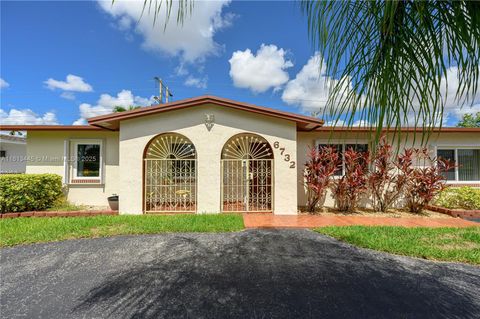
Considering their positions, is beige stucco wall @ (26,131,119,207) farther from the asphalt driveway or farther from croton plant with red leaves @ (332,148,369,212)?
croton plant with red leaves @ (332,148,369,212)

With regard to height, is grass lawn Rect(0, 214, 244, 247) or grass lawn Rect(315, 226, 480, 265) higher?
grass lawn Rect(0, 214, 244, 247)

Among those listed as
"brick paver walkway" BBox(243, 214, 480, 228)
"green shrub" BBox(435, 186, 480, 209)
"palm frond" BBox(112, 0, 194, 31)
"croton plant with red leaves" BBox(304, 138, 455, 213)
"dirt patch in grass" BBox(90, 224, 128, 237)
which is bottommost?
"brick paver walkway" BBox(243, 214, 480, 228)

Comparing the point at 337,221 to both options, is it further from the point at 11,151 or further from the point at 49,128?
→ the point at 11,151

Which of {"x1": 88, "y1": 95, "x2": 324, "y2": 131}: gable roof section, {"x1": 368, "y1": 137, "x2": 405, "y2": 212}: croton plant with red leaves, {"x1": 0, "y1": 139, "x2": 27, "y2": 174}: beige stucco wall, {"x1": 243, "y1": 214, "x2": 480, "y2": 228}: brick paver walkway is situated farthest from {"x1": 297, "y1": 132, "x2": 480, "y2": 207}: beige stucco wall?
{"x1": 0, "y1": 139, "x2": 27, "y2": 174}: beige stucco wall

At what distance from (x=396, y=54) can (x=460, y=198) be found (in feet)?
39.3

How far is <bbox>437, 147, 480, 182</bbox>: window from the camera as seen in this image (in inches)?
424

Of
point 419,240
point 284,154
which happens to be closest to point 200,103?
point 284,154

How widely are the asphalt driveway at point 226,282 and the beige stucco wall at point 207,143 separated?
3.00 m

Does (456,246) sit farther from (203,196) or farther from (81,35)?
(81,35)

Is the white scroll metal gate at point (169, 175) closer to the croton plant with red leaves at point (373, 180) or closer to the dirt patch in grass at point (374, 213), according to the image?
the dirt patch in grass at point (374, 213)

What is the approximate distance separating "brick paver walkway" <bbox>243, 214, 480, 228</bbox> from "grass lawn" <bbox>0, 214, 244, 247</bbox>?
0.69 m

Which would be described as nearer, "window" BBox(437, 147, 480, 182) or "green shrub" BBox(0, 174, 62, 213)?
"green shrub" BBox(0, 174, 62, 213)

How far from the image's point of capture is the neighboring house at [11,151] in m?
19.9

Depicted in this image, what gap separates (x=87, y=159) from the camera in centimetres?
1069
